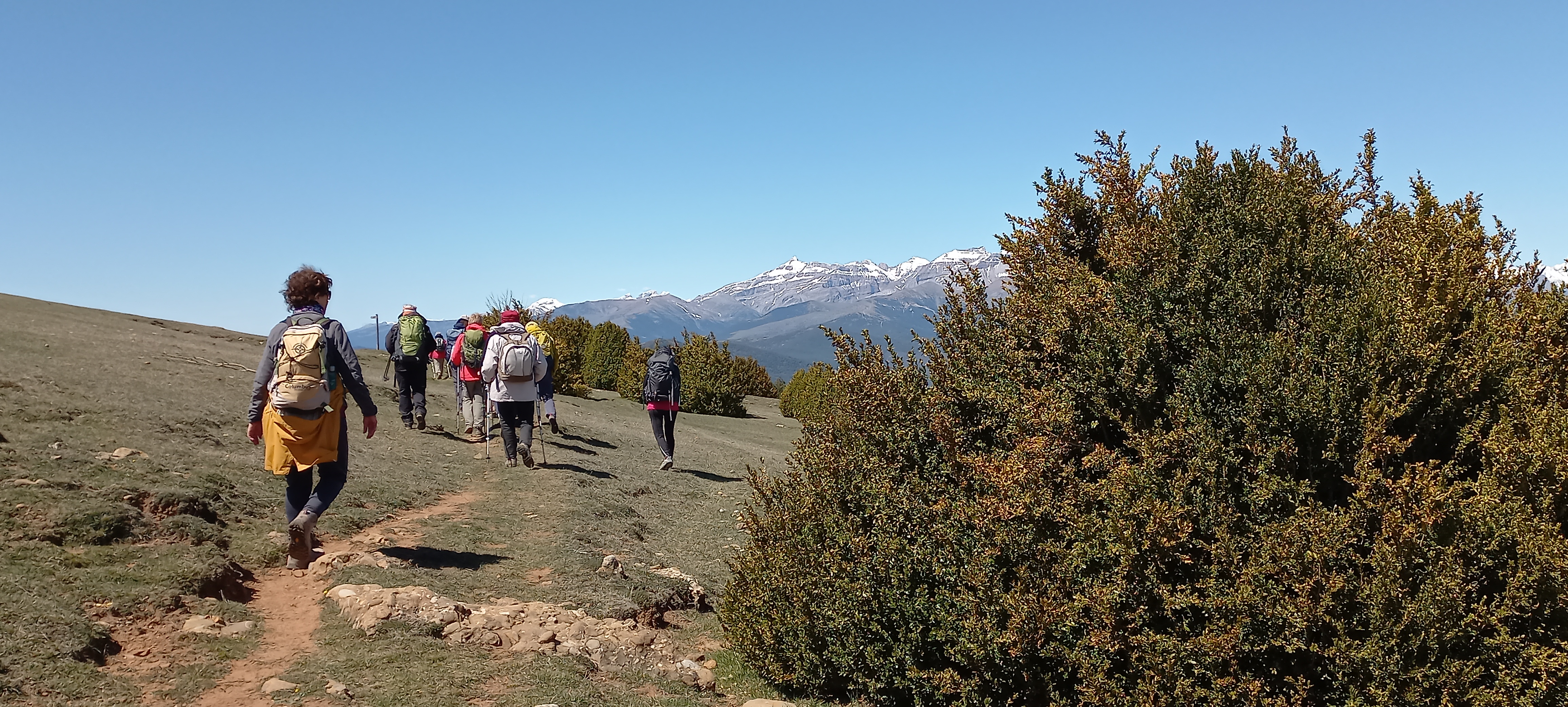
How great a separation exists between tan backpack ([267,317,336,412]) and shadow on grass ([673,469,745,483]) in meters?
8.55

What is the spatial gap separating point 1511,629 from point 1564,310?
5.23 feet

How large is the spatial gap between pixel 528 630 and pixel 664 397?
879 cm

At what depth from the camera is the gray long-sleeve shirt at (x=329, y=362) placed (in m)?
6.68

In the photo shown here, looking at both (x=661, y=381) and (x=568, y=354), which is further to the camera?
(x=568, y=354)

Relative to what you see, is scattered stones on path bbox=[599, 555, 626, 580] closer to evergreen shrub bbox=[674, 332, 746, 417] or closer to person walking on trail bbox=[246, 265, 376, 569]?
person walking on trail bbox=[246, 265, 376, 569]

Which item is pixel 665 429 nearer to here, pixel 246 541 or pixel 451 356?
pixel 451 356

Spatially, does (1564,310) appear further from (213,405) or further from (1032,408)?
(213,405)

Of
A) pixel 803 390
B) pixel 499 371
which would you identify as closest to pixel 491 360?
pixel 499 371

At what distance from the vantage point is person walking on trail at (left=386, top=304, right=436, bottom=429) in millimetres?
14234

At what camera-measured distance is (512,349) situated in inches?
479

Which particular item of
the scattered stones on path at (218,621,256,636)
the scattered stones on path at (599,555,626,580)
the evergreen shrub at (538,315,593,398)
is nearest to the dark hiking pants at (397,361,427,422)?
the scattered stones on path at (599,555,626,580)

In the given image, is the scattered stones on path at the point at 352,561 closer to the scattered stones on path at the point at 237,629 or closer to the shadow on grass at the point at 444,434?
the scattered stones on path at the point at 237,629

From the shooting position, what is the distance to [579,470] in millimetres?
13195

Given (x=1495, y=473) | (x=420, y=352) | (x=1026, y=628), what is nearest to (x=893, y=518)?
(x=1026, y=628)
